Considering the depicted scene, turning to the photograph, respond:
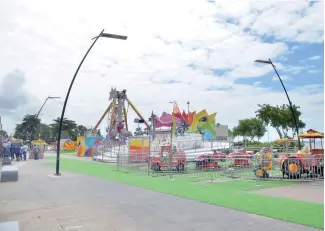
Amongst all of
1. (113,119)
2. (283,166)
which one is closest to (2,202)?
(283,166)

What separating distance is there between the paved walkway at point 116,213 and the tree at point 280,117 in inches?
1481

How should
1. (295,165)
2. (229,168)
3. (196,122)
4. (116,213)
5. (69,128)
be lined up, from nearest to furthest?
(116,213)
(295,165)
(229,168)
(196,122)
(69,128)

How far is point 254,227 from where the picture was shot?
6941 mm

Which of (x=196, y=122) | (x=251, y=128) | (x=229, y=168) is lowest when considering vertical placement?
(x=229, y=168)

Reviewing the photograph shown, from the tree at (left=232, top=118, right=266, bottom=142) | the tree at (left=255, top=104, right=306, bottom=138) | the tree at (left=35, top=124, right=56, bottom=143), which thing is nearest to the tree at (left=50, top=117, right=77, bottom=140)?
the tree at (left=35, top=124, right=56, bottom=143)

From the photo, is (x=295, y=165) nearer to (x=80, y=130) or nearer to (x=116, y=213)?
(x=116, y=213)

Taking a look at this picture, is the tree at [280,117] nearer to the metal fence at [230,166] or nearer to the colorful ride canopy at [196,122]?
the colorful ride canopy at [196,122]

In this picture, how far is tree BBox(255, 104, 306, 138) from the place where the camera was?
151 ft

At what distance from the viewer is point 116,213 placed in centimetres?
847

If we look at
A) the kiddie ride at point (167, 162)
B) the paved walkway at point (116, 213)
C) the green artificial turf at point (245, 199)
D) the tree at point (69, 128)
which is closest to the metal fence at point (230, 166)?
the kiddie ride at point (167, 162)

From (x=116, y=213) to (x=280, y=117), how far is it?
4123 cm

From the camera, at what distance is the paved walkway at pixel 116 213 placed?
7.14m

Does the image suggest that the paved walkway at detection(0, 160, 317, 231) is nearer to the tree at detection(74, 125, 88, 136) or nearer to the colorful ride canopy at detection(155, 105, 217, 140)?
the colorful ride canopy at detection(155, 105, 217, 140)

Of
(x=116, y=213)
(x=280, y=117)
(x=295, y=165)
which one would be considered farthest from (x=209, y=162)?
(x=280, y=117)
